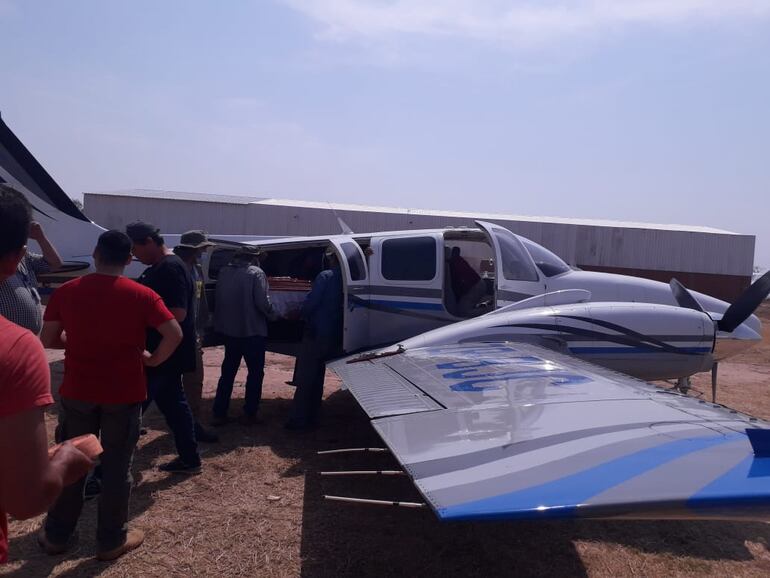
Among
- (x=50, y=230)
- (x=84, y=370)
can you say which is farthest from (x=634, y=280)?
(x=50, y=230)

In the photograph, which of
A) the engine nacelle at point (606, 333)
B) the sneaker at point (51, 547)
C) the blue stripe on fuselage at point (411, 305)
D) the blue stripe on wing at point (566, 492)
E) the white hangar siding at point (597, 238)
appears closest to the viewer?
the blue stripe on wing at point (566, 492)

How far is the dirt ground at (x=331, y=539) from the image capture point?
376cm

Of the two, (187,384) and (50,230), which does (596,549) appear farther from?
(50,230)

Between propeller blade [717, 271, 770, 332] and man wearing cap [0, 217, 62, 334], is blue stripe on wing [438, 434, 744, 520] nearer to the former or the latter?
man wearing cap [0, 217, 62, 334]

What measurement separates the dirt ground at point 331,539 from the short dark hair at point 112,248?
1799 mm

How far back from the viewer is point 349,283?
6957mm

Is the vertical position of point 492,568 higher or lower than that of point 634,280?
lower

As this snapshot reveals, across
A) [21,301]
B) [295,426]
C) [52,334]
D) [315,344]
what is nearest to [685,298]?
[315,344]

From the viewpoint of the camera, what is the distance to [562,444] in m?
3.19

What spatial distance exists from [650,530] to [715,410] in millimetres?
1203

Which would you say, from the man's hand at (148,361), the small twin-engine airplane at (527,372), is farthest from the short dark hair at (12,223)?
the man's hand at (148,361)

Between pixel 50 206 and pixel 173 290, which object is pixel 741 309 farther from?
pixel 50 206

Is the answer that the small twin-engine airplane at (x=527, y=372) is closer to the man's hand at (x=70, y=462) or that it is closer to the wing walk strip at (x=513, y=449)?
the wing walk strip at (x=513, y=449)

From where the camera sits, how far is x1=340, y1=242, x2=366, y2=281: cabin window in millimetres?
7047
